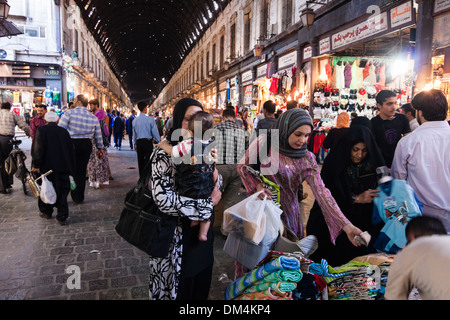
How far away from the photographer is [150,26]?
1644 inches

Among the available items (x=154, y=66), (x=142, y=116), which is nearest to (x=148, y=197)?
(x=142, y=116)

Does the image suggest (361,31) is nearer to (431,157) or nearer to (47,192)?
(431,157)

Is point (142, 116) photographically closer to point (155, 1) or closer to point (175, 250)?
point (175, 250)

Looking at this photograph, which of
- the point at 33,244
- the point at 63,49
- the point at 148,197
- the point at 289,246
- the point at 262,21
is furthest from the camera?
the point at 63,49

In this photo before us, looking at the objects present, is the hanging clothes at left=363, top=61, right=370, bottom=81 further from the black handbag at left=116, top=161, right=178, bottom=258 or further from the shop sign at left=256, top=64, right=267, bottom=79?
the black handbag at left=116, top=161, right=178, bottom=258

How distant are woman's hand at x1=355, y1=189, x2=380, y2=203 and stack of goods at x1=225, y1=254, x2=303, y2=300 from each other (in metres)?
0.87

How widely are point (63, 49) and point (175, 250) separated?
21.5m

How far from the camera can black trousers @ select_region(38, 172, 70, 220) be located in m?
4.91

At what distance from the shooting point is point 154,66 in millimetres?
66062

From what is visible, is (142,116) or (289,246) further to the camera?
(142,116)

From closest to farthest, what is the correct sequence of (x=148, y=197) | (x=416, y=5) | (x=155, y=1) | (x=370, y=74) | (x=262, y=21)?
1. (x=148, y=197)
2. (x=416, y=5)
3. (x=370, y=74)
4. (x=262, y=21)
5. (x=155, y=1)

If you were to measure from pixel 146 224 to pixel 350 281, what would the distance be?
1.34 metres

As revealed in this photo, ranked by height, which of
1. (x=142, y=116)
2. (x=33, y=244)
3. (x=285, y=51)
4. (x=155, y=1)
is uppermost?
(x=155, y=1)

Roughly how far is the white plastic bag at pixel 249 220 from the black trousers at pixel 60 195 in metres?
3.58
